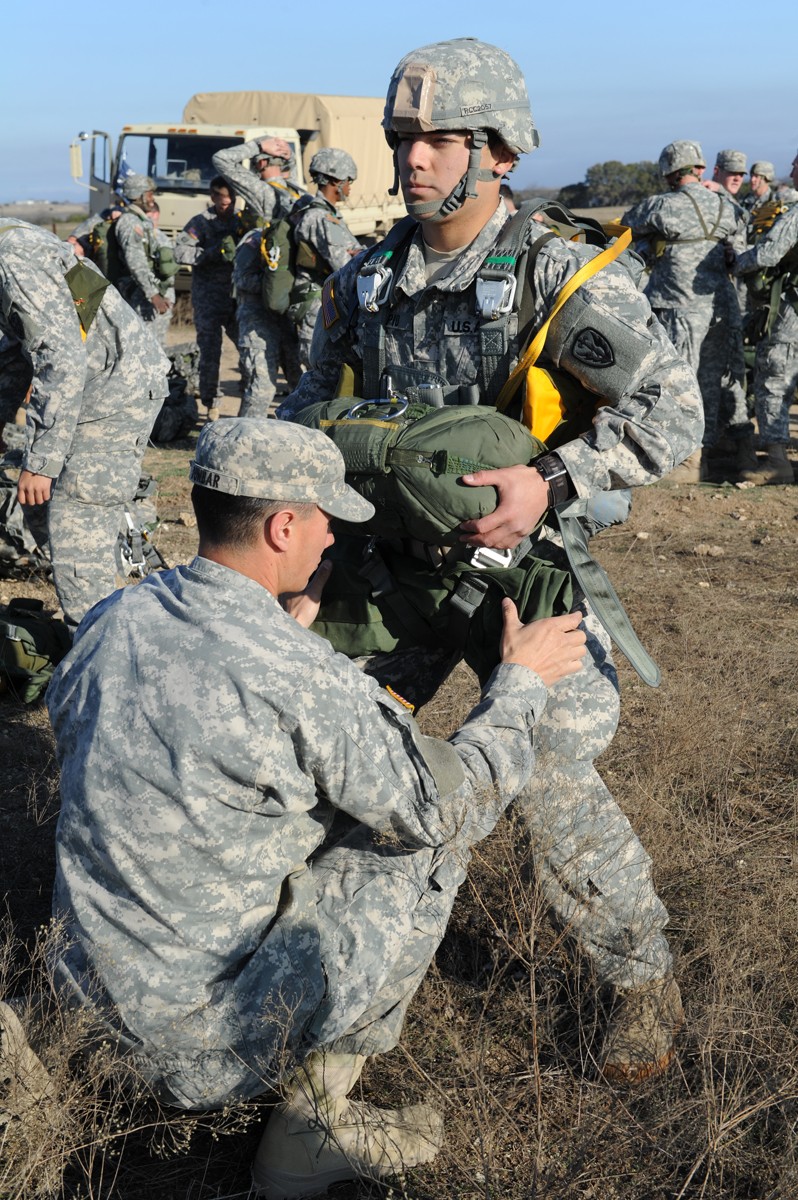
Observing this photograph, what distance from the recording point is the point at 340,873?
244 centimetres

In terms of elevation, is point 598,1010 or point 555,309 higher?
point 555,309

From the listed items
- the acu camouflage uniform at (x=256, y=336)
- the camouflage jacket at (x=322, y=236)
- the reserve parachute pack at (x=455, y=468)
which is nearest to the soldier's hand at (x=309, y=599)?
the reserve parachute pack at (x=455, y=468)

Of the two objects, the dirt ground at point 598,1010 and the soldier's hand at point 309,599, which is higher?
the soldier's hand at point 309,599

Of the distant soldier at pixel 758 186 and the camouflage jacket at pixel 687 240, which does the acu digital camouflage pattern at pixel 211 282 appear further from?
the distant soldier at pixel 758 186

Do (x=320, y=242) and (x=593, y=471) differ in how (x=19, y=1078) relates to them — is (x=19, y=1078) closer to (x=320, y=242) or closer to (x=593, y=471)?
(x=593, y=471)

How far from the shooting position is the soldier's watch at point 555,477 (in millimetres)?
2756

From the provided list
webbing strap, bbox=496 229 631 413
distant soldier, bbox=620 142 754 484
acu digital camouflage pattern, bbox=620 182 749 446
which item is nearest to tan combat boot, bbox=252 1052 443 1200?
webbing strap, bbox=496 229 631 413

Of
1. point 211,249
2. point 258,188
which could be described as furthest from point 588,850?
point 211,249

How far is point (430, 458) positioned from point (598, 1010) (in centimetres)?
133

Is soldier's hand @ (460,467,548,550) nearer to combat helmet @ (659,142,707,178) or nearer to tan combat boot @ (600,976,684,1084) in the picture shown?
tan combat boot @ (600,976,684,1084)

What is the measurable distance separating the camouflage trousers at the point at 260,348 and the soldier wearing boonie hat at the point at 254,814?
23.3 feet

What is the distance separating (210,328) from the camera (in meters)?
10.9

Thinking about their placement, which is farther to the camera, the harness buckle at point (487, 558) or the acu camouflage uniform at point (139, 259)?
the acu camouflage uniform at point (139, 259)

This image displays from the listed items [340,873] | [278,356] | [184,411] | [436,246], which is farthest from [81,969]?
[184,411]
